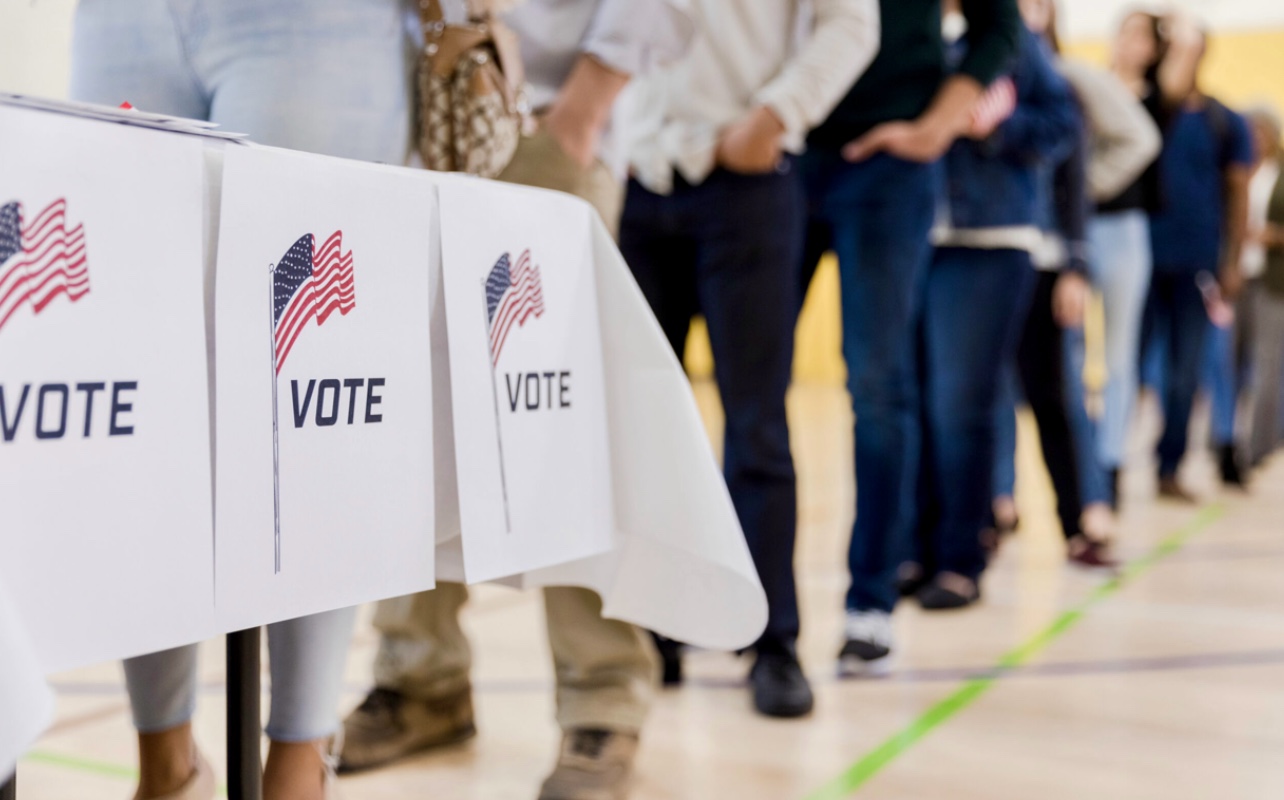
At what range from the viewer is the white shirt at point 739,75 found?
5.30 feet

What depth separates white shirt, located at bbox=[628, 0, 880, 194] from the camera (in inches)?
63.6

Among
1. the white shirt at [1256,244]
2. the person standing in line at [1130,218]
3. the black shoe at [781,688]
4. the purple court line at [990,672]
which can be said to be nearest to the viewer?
the black shoe at [781,688]

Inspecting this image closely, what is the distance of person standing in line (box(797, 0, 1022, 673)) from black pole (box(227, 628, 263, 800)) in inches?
45.5

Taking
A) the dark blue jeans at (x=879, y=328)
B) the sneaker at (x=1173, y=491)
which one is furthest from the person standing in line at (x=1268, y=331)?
the dark blue jeans at (x=879, y=328)

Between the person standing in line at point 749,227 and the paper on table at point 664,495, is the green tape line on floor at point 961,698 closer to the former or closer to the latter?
the person standing in line at point 749,227

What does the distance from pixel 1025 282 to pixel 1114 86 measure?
42.7 inches

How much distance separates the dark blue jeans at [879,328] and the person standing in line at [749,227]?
0.22 meters

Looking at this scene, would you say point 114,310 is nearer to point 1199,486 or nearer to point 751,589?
point 751,589

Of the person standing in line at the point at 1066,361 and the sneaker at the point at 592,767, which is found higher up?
the person standing in line at the point at 1066,361

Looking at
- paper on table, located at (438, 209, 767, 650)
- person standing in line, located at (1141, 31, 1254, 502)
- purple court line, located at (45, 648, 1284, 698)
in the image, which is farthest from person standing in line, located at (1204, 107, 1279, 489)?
paper on table, located at (438, 209, 767, 650)

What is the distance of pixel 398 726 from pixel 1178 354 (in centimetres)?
346

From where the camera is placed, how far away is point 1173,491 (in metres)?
3.94

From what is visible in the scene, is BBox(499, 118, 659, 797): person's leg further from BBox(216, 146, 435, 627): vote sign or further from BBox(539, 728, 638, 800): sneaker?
BBox(216, 146, 435, 627): vote sign

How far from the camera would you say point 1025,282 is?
2.31 meters
